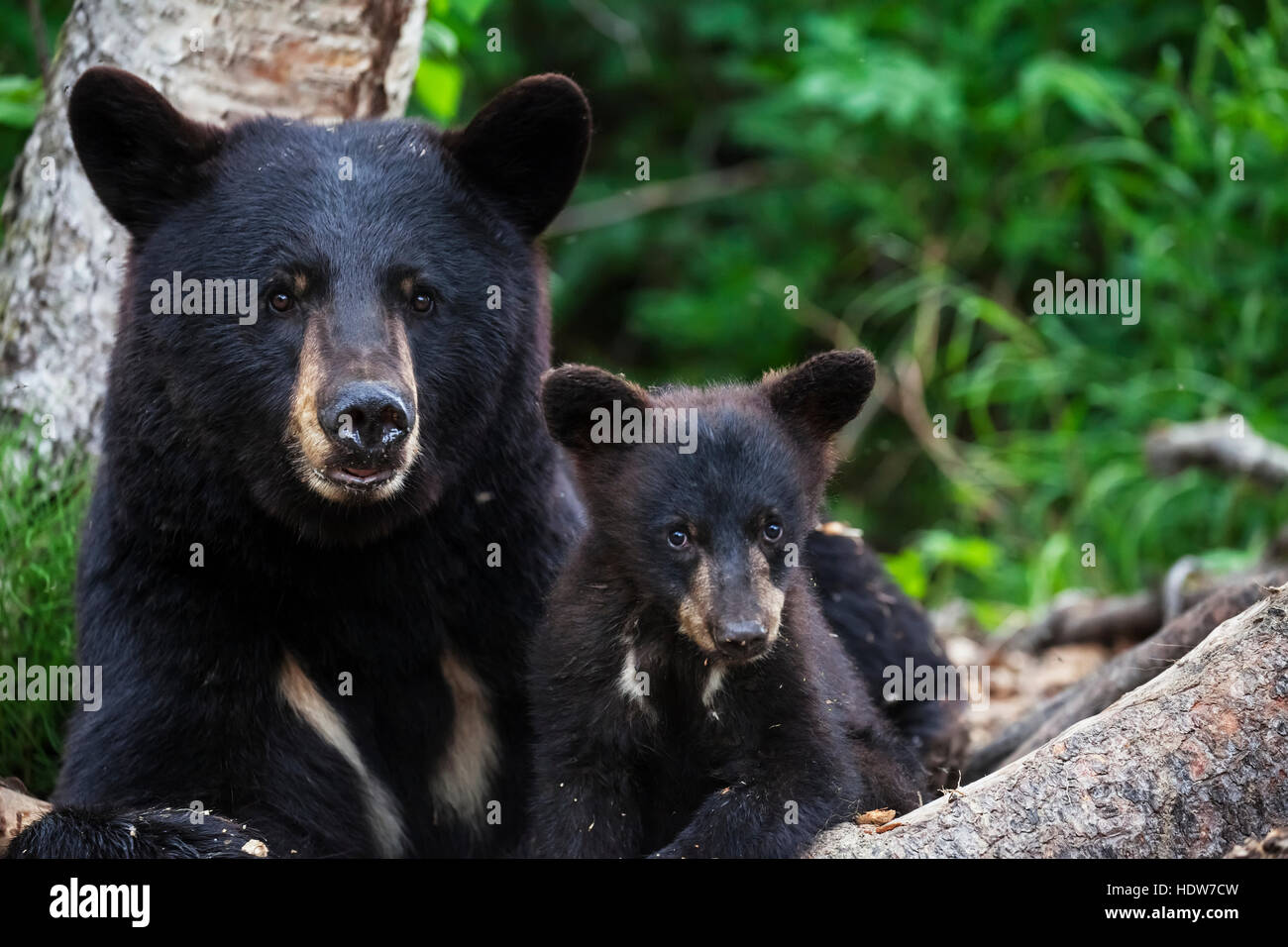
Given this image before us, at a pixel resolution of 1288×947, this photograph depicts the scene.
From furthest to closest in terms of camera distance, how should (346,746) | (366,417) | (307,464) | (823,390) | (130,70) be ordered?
(130,70) → (346,746) → (823,390) → (307,464) → (366,417)

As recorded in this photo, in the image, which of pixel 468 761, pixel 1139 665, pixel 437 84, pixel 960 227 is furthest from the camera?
pixel 960 227

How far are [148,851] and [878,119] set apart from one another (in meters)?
7.32

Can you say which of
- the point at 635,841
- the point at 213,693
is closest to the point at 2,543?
the point at 213,693

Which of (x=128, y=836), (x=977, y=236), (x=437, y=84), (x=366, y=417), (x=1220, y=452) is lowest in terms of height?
(x=128, y=836)

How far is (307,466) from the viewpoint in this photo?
146 inches

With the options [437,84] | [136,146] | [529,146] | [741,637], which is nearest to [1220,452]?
[437,84]

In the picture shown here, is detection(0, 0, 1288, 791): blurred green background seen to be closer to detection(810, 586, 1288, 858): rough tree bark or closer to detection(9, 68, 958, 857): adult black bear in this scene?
detection(9, 68, 958, 857): adult black bear

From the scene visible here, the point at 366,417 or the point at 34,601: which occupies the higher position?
the point at 366,417

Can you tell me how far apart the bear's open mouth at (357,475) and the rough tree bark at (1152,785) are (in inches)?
54.5

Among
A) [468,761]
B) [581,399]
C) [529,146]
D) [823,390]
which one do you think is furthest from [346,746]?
[529,146]

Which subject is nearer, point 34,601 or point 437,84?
point 34,601

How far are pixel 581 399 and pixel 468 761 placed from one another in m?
1.31

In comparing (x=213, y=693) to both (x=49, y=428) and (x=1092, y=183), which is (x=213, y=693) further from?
(x=1092, y=183)

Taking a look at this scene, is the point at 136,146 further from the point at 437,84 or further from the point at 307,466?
the point at 437,84
